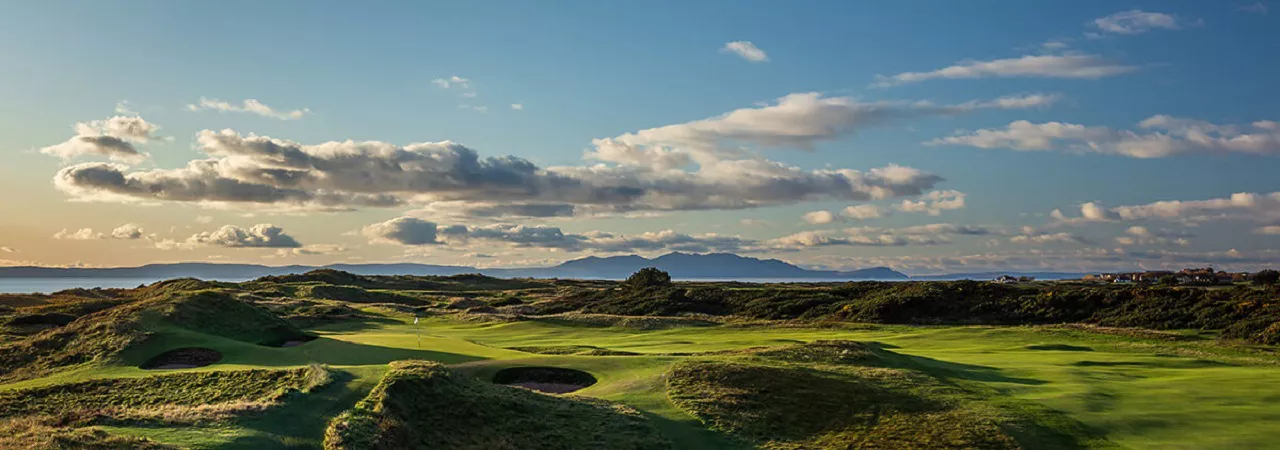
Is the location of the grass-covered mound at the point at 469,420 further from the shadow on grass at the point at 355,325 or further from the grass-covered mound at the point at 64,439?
the shadow on grass at the point at 355,325

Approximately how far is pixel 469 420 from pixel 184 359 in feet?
61.9

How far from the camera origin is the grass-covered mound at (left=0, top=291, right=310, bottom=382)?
30.8 meters

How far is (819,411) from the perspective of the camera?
22.8 meters

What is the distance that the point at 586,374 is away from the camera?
1080 inches

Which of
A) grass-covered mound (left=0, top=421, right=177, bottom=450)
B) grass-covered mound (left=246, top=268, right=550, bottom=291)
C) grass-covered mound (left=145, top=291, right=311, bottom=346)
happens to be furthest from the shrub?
grass-covered mound (left=0, top=421, right=177, bottom=450)

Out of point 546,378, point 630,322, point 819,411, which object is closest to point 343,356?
point 546,378

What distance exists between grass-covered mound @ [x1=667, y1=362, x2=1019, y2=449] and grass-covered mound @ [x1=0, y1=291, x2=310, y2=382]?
964 inches

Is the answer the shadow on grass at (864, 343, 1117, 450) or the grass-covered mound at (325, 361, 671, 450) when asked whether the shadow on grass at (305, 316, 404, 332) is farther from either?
the shadow on grass at (864, 343, 1117, 450)

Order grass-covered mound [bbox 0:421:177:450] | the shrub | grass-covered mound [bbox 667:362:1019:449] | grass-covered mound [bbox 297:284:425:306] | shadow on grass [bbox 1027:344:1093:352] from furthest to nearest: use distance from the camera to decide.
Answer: the shrub, grass-covered mound [bbox 297:284:425:306], shadow on grass [bbox 1027:344:1093:352], grass-covered mound [bbox 667:362:1019:449], grass-covered mound [bbox 0:421:177:450]

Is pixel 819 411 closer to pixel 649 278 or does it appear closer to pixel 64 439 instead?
pixel 64 439

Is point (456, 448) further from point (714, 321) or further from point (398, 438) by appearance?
point (714, 321)

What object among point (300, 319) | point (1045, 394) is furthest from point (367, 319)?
point (1045, 394)

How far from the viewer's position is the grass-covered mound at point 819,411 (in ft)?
66.9

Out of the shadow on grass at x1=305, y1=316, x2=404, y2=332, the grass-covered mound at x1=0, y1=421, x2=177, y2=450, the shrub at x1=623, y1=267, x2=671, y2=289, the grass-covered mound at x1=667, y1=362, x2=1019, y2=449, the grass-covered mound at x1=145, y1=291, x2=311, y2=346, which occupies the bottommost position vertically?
the shadow on grass at x1=305, y1=316, x2=404, y2=332
